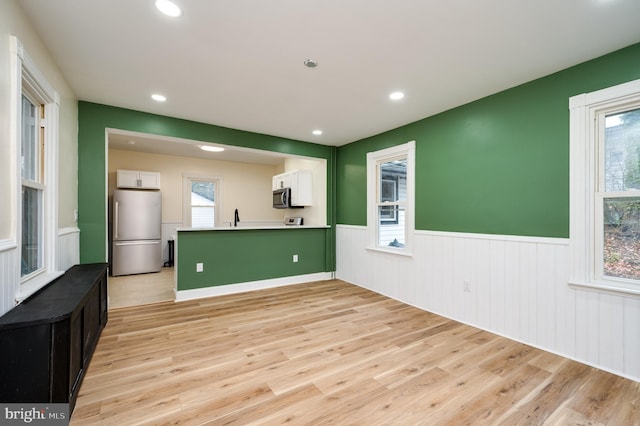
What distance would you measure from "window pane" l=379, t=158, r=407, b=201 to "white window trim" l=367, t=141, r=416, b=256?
0.11 metres

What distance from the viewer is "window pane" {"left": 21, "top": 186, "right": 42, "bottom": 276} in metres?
2.08

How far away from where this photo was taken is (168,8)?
1.76 m

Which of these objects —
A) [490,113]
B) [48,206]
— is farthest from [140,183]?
[490,113]

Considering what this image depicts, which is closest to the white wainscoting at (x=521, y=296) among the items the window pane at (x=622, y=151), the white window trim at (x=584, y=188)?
the white window trim at (x=584, y=188)

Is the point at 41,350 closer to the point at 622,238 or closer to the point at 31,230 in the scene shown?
the point at 31,230

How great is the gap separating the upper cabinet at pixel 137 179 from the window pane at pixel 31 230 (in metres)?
3.76

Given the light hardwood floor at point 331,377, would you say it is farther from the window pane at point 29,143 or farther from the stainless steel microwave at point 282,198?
the stainless steel microwave at point 282,198

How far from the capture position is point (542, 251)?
260 centimetres

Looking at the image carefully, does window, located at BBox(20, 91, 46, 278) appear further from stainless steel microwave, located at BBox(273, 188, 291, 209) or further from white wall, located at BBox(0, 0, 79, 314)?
stainless steel microwave, located at BBox(273, 188, 291, 209)

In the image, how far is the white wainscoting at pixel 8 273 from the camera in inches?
60.8

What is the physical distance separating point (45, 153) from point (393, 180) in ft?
13.0

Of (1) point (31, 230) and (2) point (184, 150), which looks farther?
(2) point (184, 150)

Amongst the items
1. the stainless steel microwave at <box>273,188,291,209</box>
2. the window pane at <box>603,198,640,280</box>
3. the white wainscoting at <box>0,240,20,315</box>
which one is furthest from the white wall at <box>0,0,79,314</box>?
the window pane at <box>603,198,640,280</box>

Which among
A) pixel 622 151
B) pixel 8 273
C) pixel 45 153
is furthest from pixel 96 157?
pixel 622 151
